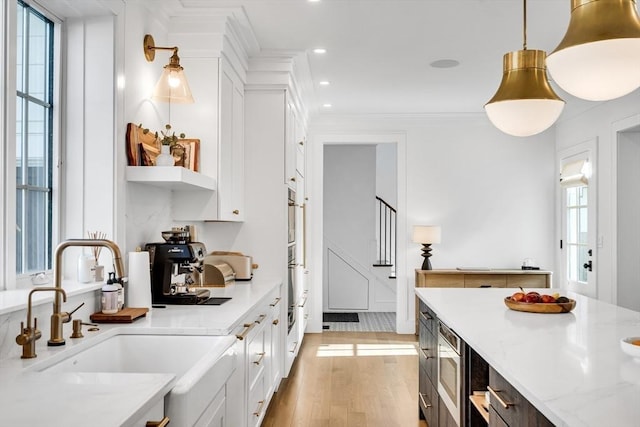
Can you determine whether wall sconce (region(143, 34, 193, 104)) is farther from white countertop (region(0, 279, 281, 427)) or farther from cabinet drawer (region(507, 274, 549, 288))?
cabinet drawer (region(507, 274, 549, 288))

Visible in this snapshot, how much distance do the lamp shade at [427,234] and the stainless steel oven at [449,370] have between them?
332cm

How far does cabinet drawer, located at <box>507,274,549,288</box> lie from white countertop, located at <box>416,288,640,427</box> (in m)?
2.96

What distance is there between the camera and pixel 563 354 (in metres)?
1.78

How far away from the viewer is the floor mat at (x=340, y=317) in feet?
23.4

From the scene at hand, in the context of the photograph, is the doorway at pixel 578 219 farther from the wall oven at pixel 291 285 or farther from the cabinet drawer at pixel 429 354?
the wall oven at pixel 291 285

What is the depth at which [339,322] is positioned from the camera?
698 cm

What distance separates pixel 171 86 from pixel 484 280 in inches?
169

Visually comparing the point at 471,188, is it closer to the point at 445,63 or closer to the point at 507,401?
the point at 445,63

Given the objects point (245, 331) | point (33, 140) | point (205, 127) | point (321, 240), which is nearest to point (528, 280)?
point (321, 240)

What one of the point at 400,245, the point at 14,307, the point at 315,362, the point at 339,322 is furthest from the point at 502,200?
the point at 14,307

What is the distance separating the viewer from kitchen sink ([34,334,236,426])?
1742 mm

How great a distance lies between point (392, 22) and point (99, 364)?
8.95 ft

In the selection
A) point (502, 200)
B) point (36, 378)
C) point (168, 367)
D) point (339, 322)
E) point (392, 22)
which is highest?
point (392, 22)

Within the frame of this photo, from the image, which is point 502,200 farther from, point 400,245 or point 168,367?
point 168,367
